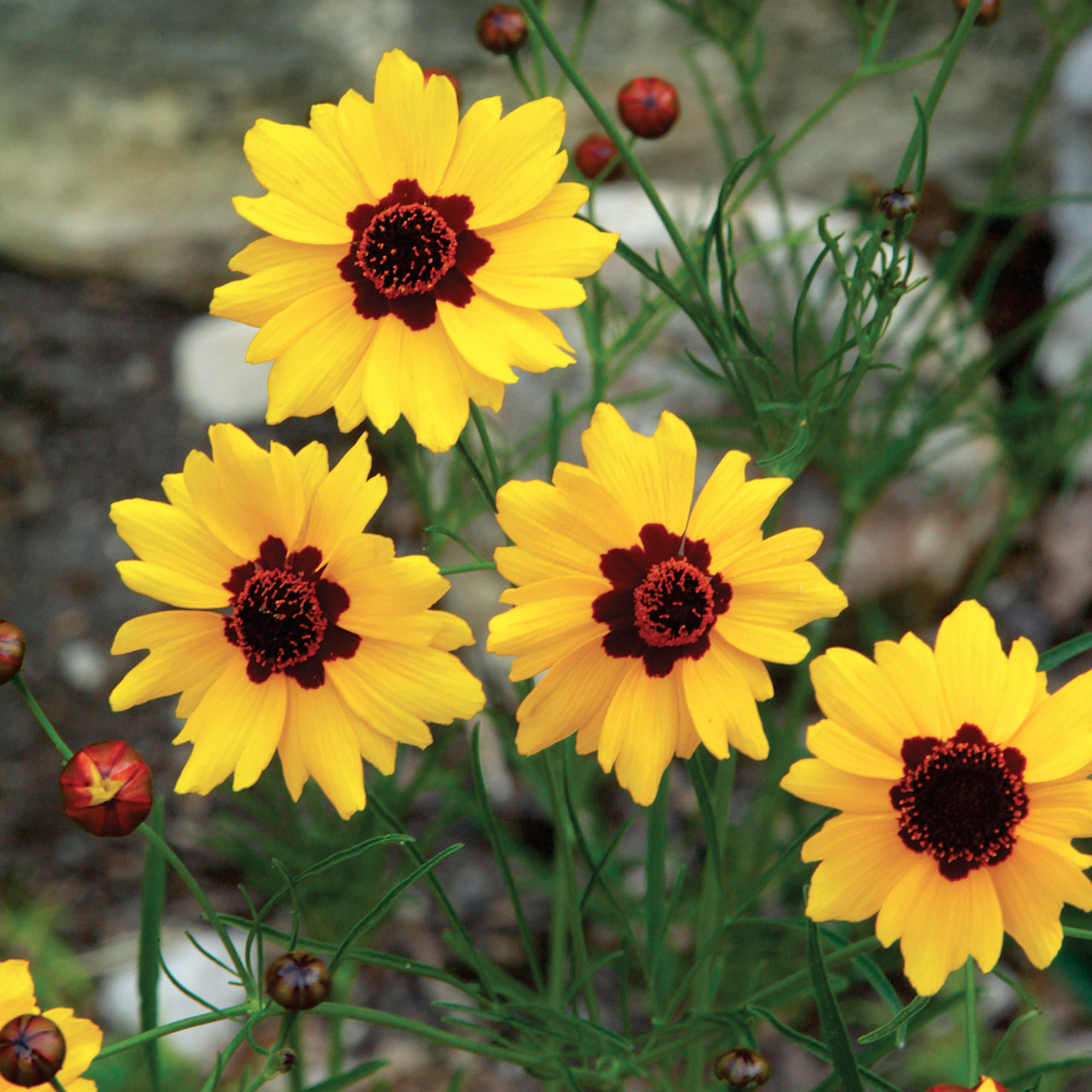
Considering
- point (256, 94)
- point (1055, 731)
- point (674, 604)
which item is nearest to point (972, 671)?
point (1055, 731)

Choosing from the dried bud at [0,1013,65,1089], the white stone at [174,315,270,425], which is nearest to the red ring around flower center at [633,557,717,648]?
the dried bud at [0,1013,65,1089]

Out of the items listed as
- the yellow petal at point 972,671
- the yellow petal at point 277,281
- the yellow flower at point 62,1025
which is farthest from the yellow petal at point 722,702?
the yellow flower at point 62,1025

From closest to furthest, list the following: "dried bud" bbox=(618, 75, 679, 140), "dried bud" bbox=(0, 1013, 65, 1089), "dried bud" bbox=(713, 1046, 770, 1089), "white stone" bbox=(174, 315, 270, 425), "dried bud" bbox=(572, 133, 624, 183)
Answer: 1. "dried bud" bbox=(0, 1013, 65, 1089)
2. "dried bud" bbox=(713, 1046, 770, 1089)
3. "dried bud" bbox=(618, 75, 679, 140)
4. "dried bud" bbox=(572, 133, 624, 183)
5. "white stone" bbox=(174, 315, 270, 425)

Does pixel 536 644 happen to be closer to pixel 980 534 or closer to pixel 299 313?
pixel 299 313

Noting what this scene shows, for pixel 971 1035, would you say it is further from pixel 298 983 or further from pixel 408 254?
pixel 408 254

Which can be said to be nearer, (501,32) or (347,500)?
(347,500)

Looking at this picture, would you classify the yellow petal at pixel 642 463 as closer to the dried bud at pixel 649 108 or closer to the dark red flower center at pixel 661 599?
the dark red flower center at pixel 661 599

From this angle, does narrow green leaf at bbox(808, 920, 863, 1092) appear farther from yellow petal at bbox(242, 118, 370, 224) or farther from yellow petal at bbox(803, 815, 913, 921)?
yellow petal at bbox(242, 118, 370, 224)
